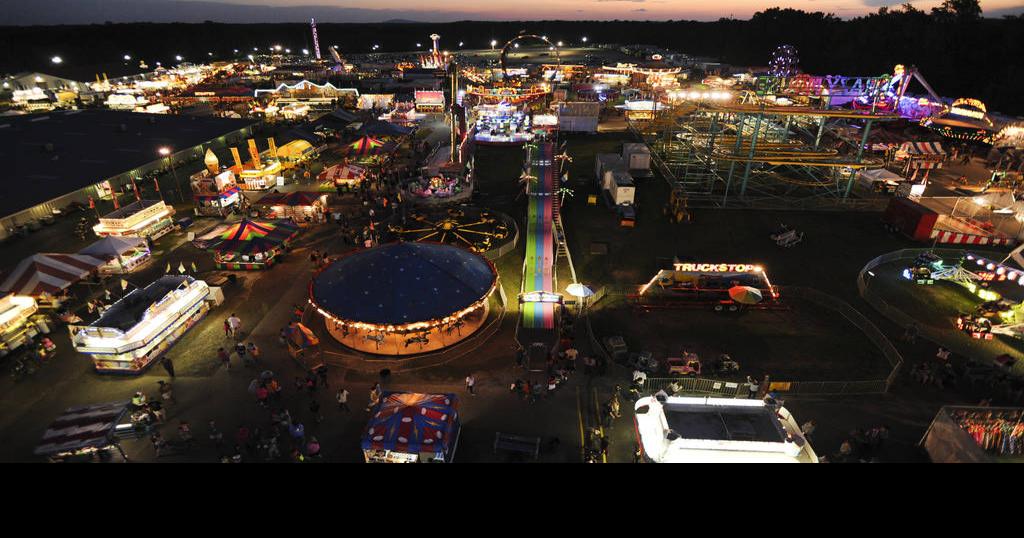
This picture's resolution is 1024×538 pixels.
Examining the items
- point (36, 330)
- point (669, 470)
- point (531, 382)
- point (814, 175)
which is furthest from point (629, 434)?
point (814, 175)

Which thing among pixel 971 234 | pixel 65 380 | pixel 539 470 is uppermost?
pixel 539 470

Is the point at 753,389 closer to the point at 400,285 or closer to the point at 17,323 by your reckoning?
the point at 400,285

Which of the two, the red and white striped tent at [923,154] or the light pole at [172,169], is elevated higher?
the red and white striped tent at [923,154]

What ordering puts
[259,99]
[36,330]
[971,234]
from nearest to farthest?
[36,330], [971,234], [259,99]

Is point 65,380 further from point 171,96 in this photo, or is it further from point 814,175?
point 171,96

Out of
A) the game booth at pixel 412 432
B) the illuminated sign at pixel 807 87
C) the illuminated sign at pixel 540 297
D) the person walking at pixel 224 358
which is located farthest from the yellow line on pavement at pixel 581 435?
the illuminated sign at pixel 807 87

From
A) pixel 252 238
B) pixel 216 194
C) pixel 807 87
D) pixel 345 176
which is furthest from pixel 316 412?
pixel 807 87

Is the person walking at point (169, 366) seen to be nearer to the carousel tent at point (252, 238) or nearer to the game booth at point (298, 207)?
the carousel tent at point (252, 238)
